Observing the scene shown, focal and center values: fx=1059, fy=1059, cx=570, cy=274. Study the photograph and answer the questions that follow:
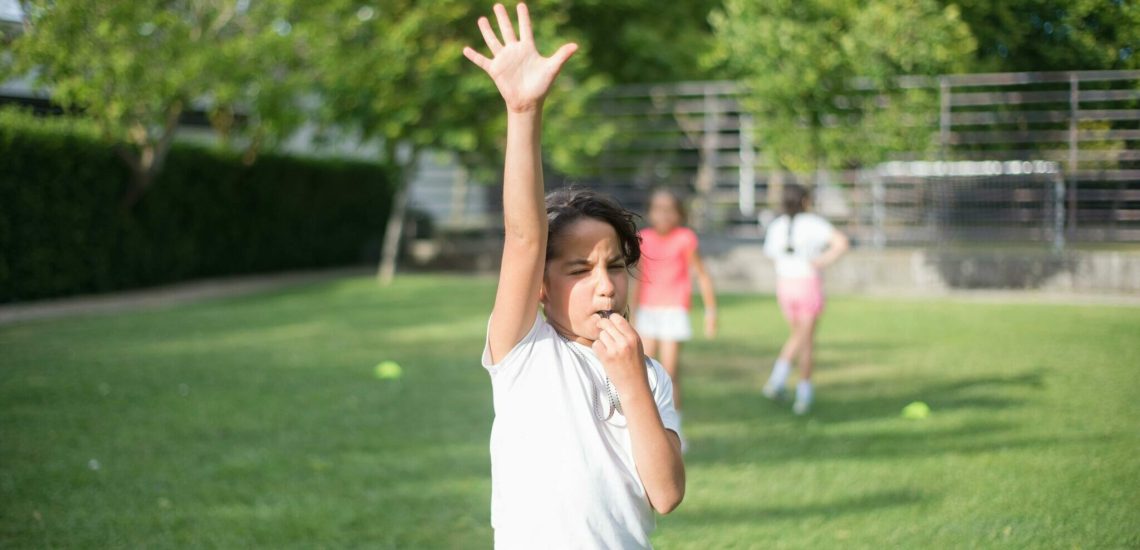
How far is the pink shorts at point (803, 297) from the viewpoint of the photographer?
27.8 feet

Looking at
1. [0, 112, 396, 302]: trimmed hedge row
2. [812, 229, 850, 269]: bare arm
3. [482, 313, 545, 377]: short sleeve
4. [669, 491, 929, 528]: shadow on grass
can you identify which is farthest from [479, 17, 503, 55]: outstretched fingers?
[0, 112, 396, 302]: trimmed hedge row

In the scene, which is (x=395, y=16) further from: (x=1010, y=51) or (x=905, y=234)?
(x=1010, y=51)

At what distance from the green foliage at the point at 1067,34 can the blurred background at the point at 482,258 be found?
0.02 meters

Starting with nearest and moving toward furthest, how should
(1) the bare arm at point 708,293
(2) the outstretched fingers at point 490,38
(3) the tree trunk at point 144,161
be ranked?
(2) the outstretched fingers at point 490,38, (1) the bare arm at point 708,293, (3) the tree trunk at point 144,161

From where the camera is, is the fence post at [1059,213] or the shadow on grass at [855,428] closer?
the shadow on grass at [855,428]

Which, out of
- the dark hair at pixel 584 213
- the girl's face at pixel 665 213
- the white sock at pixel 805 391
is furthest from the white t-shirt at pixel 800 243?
the dark hair at pixel 584 213

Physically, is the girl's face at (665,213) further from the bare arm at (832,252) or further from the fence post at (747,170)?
the fence post at (747,170)

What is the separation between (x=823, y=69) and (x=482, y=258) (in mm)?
8817

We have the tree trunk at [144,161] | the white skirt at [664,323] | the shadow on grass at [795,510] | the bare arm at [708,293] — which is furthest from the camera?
the tree trunk at [144,161]

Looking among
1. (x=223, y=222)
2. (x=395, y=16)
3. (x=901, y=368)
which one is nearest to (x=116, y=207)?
(x=223, y=222)

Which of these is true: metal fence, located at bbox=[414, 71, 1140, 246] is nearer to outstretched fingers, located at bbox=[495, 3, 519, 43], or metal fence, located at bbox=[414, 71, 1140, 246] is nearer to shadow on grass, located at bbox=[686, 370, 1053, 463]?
shadow on grass, located at bbox=[686, 370, 1053, 463]

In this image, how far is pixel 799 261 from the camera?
857 centimetres

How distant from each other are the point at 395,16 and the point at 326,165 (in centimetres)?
534

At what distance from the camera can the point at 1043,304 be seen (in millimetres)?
15094
